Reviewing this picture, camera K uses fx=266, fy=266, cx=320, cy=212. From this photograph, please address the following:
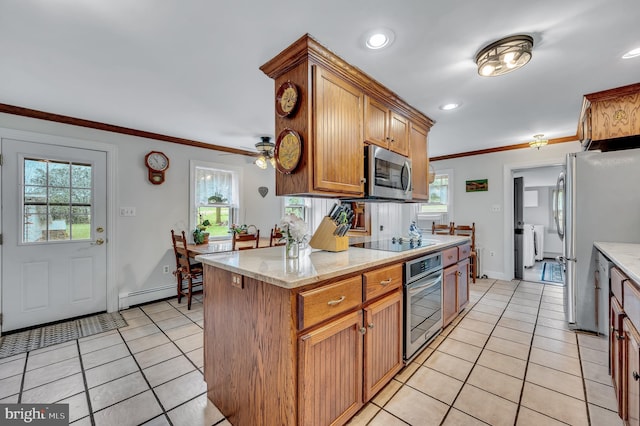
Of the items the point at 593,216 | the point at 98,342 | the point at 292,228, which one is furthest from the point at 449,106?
the point at 98,342

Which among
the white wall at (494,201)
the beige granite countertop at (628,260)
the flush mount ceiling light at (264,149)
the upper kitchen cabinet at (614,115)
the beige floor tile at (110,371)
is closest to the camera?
the beige granite countertop at (628,260)

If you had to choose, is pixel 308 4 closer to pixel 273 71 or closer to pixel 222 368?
pixel 273 71

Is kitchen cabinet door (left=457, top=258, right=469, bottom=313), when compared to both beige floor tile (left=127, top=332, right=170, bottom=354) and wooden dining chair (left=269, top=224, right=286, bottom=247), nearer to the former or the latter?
wooden dining chair (left=269, top=224, right=286, bottom=247)

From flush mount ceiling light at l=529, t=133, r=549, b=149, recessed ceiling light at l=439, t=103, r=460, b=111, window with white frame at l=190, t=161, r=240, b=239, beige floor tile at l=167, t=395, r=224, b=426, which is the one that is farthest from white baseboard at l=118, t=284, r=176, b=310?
flush mount ceiling light at l=529, t=133, r=549, b=149

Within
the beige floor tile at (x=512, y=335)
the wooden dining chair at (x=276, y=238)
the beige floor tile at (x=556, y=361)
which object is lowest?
the beige floor tile at (x=556, y=361)

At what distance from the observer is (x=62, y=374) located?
197 cm

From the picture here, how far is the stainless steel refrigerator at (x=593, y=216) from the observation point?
230 centimetres

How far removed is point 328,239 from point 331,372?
89 centimetres

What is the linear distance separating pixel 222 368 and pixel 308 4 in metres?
2.08

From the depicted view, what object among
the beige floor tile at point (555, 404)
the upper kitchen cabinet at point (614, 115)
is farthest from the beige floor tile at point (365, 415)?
the upper kitchen cabinet at point (614, 115)

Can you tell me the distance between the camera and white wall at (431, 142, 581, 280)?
4364 mm

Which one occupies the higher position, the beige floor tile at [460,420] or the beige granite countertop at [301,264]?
the beige granite countertop at [301,264]

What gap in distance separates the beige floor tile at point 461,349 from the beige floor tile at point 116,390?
7.68ft

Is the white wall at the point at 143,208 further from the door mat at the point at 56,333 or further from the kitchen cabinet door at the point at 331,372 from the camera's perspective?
the kitchen cabinet door at the point at 331,372
